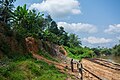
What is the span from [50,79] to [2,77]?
3.12 meters

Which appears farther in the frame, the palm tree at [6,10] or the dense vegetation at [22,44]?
the palm tree at [6,10]

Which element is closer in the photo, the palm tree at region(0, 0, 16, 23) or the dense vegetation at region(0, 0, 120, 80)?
the dense vegetation at region(0, 0, 120, 80)

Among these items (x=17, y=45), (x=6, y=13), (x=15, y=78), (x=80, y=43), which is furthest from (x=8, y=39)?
(x=80, y=43)

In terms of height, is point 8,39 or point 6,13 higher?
point 6,13

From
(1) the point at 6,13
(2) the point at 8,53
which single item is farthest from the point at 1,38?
(1) the point at 6,13

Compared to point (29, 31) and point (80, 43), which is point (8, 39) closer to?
point (29, 31)

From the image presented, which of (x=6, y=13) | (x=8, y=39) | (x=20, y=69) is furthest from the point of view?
(x=6, y=13)

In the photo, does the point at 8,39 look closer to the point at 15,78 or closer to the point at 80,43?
the point at 15,78

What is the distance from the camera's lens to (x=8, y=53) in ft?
57.8

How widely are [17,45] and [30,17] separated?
35.4ft

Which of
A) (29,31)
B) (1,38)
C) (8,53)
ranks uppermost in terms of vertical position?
(29,31)

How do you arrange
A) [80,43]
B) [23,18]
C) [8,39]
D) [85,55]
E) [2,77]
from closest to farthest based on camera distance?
[2,77]
[8,39]
[23,18]
[85,55]
[80,43]

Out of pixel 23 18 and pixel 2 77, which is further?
pixel 23 18

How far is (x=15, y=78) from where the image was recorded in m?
10.2
